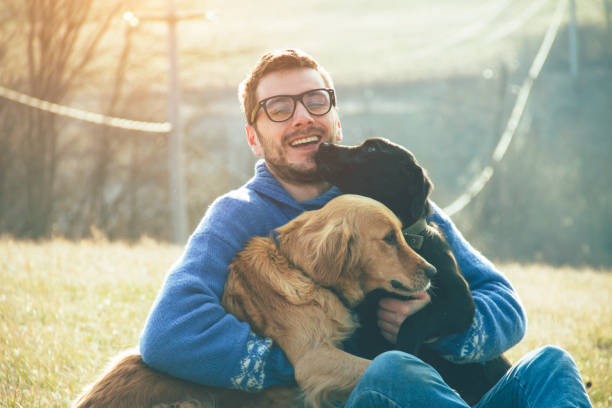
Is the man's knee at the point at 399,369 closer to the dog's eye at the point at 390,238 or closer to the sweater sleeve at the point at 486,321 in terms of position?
the sweater sleeve at the point at 486,321

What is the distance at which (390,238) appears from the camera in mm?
2598

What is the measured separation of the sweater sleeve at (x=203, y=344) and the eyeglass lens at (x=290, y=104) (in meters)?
0.95

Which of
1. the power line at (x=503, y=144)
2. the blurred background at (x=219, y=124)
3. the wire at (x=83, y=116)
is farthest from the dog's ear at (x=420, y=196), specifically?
the blurred background at (x=219, y=124)

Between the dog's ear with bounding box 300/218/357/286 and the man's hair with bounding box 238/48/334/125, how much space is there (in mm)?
817

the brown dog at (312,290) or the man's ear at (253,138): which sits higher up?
the man's ear at (253,138)

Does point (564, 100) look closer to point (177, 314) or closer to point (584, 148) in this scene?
point (584, 148)

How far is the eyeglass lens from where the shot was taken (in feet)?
9.45

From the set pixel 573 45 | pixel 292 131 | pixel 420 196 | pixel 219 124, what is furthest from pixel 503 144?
pixel 292 131

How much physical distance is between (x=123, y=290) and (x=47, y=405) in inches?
71.3

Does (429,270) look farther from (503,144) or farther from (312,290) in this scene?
(503,144)

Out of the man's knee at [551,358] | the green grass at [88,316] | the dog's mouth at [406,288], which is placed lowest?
the green grass at [88,316]

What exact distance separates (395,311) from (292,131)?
3.28 feet

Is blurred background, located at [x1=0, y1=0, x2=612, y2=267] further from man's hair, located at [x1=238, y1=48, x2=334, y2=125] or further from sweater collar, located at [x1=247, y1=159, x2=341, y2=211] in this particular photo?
sweater collar, located at [x1=247, y1=159, x2=341, y2=211]

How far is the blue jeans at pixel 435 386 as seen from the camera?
6.53ft
